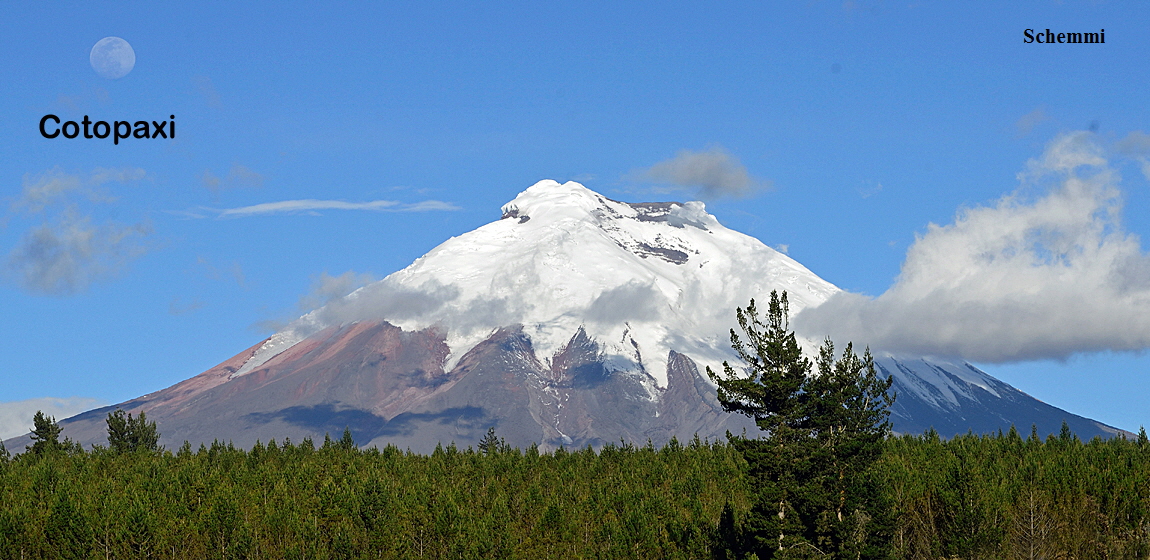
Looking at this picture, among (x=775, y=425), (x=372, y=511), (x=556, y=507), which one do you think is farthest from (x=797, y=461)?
(x=372, y=511)

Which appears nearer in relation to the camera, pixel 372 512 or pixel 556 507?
→ pixel 556 507

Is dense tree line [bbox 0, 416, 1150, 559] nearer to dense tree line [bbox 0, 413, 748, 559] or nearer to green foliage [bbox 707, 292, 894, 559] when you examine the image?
dense tree line [bbox 0, 413, 748, 559]

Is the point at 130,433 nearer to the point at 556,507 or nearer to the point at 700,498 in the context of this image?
the point at 556,507

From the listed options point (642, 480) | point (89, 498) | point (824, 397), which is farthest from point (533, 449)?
point (824, 397)

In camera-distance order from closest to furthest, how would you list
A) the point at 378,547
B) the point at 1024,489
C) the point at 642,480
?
1. the point at 1024,489
2. the point at 378,547
3. the point at 642,480

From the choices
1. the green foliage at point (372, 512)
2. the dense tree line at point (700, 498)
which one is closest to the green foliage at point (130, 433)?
the dense tree line at point (700, 498)

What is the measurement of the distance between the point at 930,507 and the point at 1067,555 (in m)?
8.65

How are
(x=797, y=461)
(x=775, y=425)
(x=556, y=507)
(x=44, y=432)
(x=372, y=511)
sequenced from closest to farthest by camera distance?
(x=797, y=461) → (x=775, y=425) → (x=556, y=507) → (x=372, y=511) → (x=44, y=432)

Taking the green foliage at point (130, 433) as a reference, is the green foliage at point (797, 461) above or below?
below

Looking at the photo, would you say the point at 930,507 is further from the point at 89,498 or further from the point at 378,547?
the point at 89,498

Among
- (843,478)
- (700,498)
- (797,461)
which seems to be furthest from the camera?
(700,498)

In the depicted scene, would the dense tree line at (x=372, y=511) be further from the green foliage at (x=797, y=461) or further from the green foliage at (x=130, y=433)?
the green foliage at (x=130, y=433)

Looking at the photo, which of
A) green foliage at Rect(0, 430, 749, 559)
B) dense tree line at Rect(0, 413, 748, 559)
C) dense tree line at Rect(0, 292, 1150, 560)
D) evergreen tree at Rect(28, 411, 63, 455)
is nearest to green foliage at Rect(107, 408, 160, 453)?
evergreen tree at Rect(28, 411, 63, 455)

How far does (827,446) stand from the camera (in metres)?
63.3
